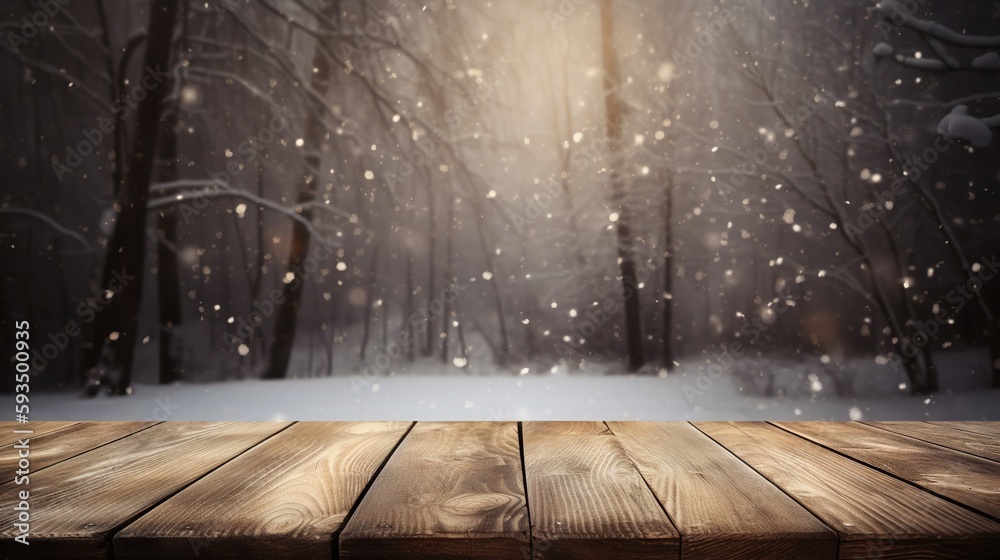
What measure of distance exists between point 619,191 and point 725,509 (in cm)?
125

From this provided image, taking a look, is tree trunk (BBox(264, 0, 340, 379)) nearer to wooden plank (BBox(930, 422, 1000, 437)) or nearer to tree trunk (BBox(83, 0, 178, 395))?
tree trunk (BBox(83, 0, 178, 395))

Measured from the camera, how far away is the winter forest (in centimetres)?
172

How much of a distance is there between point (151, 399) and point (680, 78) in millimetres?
2080

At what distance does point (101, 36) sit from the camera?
1.75 m

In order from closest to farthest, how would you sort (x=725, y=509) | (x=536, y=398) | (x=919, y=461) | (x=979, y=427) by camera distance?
(x=725, y=509)
(x=919, y=461)
(x=979, y=427)
(x=536, y=398)

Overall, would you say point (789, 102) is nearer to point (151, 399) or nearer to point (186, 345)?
point (186, 345)

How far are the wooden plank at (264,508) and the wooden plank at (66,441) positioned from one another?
319 millimetres

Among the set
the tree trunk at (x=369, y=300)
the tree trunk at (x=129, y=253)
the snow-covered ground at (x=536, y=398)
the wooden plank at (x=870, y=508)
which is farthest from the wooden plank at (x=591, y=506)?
the tree trunk at (x=129, y=253)

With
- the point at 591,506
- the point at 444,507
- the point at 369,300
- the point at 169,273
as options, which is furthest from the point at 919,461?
the point at 169,273

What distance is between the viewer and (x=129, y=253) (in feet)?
5.67

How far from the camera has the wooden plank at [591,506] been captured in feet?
1.87

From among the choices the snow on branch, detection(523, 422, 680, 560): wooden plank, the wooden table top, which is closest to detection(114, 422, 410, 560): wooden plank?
the wooden table top

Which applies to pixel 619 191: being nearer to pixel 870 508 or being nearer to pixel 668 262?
pixel 668 262

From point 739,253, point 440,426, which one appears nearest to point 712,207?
point 739,253
